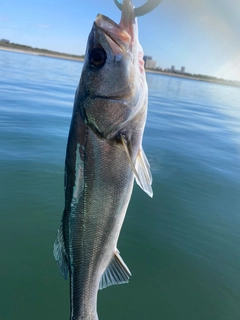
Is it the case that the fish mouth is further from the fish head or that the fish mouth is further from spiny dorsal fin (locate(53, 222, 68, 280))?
spiny dorsal fin (locate(53, 222, 68, 280))

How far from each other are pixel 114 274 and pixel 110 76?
4.64 ft

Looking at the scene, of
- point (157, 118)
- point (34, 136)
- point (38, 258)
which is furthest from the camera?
point (157, 118)

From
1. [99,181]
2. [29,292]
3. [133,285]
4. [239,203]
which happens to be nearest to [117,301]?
[133,285]

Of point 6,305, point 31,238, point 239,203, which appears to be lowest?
point 6,305

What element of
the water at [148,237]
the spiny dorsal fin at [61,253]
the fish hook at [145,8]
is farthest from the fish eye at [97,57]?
the water at [148,237]

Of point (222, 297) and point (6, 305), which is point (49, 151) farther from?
point (222, 297)

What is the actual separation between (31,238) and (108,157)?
2.81 meters

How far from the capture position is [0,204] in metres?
4.92

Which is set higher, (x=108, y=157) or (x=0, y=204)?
(x=108, y=157)

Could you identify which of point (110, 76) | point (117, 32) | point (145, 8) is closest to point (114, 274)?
point (110, 76)

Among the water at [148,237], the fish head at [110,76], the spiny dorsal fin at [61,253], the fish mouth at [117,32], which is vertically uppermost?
the fish mouth at [117,32]

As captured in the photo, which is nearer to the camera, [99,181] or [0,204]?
[99,181]

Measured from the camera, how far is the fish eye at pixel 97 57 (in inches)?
76.9

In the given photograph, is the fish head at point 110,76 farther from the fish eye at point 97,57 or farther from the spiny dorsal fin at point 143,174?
the spiny dorsal fin at point 143,174
